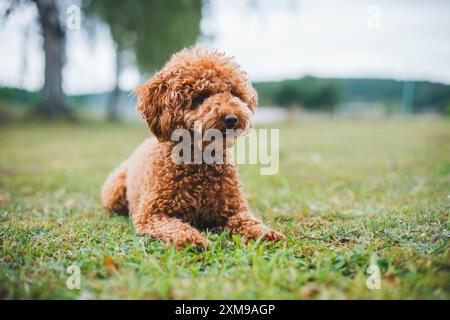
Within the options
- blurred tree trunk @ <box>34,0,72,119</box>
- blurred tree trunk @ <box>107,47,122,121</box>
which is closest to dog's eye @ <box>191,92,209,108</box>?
blurred tree trunk @ <box>34,0,72,119</box>

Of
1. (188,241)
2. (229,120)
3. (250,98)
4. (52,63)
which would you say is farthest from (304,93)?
(188,241)

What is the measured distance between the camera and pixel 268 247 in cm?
265

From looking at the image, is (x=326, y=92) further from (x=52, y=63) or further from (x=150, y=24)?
(x=52, y=63)

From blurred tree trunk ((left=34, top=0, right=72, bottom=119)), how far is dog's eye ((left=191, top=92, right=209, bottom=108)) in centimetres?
1283

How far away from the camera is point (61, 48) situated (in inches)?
612

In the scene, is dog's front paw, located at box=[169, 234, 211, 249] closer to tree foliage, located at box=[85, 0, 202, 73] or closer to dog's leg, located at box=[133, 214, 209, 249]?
dog's leg, located at box=[133, 214, 209, 249]

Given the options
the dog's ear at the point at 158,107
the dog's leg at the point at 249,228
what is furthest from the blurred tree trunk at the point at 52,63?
the dog's leg at the point at 249,228

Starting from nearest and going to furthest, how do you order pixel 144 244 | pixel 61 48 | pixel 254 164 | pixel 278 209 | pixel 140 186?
pixel 144 244 < pixel 140 186 < pixel 278 209 < pixel 254 164 < pixel 61 48

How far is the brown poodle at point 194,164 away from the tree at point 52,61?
1248 cm

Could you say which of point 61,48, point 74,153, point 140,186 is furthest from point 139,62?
point 140,186

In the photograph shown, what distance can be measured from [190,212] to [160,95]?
0.98 metres

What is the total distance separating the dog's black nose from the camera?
2744 millimetres

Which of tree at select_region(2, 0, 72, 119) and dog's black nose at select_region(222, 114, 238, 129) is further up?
tree at select_region(2, 0, 72, 119)
